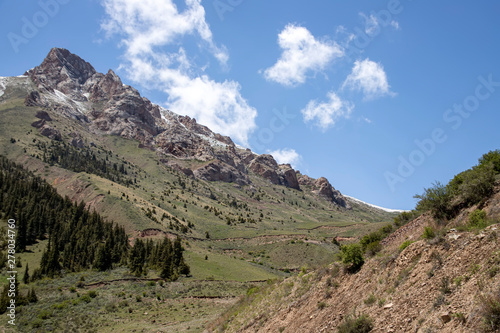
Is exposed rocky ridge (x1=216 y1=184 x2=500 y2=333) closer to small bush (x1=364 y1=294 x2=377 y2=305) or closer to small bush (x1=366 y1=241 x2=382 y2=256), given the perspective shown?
small bush (x1=364 y1=294 x2=377 y2=305)

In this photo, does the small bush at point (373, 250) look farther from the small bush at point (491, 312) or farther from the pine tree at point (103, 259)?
the pine tree at point (103, 259)

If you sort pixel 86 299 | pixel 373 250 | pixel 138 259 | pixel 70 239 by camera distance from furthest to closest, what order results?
pixel 70 239
pixel 138 259
pixel 86 299
pixel 373 250

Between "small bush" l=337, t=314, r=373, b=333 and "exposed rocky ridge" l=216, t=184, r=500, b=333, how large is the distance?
0.20m

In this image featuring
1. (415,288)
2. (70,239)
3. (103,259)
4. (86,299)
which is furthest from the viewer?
(70,239)

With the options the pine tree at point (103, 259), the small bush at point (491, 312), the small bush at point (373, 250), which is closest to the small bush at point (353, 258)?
the small bush at point (373, 250)

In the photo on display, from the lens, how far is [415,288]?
877 centimetres

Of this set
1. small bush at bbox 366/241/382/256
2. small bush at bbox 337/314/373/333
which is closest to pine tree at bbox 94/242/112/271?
small bush at bbox 366/241/382/256

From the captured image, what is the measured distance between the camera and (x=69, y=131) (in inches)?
7229

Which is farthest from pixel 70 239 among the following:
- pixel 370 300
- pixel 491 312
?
pixel 491 312

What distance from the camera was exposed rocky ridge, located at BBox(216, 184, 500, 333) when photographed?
6961 mm

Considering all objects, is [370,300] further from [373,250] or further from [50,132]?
[50,132]

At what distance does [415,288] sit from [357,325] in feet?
6.65

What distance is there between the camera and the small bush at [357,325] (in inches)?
350

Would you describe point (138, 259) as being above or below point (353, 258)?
below
